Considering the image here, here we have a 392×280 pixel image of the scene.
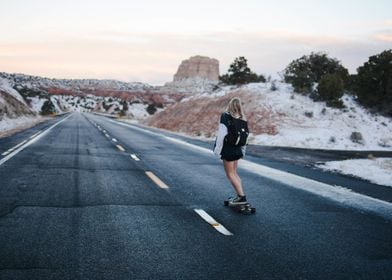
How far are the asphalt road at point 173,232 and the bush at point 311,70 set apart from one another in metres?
23.4

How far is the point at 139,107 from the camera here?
10050cm

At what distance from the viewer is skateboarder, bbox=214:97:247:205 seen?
7.05 metres

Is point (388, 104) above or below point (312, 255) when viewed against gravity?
above

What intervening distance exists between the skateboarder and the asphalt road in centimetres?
49

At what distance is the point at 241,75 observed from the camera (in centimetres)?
3991

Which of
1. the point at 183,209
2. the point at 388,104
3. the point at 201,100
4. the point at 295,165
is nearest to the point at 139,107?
the point at 201,100

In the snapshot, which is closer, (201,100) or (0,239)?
(0,239)

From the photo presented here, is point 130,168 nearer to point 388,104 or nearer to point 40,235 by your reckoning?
point 40,235

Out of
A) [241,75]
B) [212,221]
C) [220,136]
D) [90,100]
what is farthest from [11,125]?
[90,100]

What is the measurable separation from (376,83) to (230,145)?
933 inches

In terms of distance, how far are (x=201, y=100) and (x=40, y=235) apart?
117 ft

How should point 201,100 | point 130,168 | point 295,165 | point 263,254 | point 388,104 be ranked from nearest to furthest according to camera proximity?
point 263,254 → point 130,168 → point 295,165 → point 388,104 → point 201,100

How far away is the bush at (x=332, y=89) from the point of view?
93.5 feet

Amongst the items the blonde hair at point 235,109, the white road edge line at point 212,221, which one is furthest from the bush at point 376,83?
the white road edge line at point 212,221
